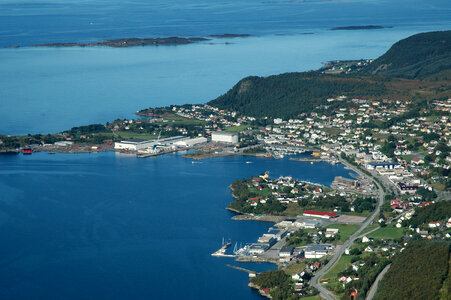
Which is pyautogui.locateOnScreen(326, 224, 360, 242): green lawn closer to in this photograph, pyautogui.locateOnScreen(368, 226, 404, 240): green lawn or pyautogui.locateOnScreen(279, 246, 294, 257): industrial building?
pyautogui.locateOnScreen(368, 226, 404, 240): green lawn

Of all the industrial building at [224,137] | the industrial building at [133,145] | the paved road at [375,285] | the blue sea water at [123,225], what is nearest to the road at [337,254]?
the paved road at [375,285]

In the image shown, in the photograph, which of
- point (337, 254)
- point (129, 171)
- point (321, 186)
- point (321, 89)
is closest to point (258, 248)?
point (337, 254)

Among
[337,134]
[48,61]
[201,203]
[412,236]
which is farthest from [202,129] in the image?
[48,61]

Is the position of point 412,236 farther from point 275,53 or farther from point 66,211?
point 275,53

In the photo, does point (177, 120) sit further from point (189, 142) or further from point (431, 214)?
point (431, 214)

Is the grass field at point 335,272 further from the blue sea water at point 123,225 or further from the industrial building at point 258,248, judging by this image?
the industrial building at point 258,248

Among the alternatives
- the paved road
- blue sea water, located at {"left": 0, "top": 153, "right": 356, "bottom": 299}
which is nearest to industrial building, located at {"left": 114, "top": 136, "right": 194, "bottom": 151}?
blue sea water, located at {"left": 0, "top": 153, "right": 356, "bottom": 299}
